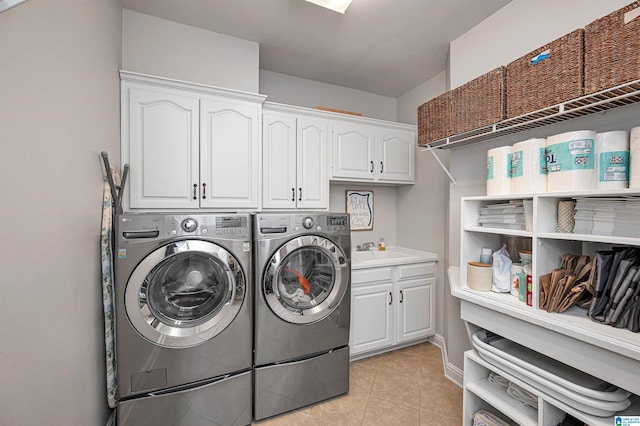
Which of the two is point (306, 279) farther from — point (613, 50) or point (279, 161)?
point (613, 50)

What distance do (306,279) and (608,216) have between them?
1592 mm

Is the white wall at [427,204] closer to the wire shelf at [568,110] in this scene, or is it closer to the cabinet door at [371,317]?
the cabinet door at [371,317]

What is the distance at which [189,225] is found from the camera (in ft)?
5.17

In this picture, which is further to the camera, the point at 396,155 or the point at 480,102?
the point at 396,155

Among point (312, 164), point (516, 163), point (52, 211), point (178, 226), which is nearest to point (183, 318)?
point (178, 226)

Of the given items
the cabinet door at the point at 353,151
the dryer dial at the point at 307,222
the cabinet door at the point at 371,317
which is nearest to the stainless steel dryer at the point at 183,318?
the dryer dial at the point at 307,222

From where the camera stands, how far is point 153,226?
4.99 feet

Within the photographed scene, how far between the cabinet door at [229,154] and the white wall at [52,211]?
613mm

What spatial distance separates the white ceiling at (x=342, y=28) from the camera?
6.06 feet

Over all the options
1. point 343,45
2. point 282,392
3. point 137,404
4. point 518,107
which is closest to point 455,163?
point 518,107

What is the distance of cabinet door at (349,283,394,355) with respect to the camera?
2.37 meters

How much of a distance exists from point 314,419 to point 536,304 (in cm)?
149

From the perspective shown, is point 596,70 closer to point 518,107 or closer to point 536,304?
point 518,107

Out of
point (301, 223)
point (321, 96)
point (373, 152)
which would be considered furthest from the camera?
point (321, 96)
